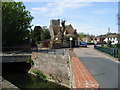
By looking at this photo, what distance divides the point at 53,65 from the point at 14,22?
15.2 meters

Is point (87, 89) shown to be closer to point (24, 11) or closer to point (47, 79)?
point (47, 79)

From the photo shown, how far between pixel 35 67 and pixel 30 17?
591 inches

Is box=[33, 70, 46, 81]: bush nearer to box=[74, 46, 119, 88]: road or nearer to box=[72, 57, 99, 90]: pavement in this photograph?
box=[74, 46, 119, 88]: road

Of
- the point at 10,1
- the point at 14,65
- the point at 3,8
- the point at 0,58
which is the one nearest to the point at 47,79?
the point at 0,58

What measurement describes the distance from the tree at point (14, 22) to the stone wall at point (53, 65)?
9324mm

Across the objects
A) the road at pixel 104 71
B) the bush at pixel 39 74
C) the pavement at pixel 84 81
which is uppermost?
the pavement at pixel 84 81

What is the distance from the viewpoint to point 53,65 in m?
21.8

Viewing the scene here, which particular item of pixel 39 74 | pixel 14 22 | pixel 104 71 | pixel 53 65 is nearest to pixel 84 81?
pixel 104 71

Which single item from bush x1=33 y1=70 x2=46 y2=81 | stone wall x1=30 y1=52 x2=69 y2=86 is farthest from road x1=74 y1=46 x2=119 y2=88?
bush x1=33 y1=70 x2=46 y2=81

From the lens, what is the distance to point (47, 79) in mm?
21844

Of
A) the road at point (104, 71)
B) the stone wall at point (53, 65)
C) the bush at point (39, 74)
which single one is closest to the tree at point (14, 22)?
the stone wall at point (53, 65)

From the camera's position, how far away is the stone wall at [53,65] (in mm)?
19591

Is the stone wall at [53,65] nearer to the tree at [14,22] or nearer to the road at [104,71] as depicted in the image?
the road at [104,71]

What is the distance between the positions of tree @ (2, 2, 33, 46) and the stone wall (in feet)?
30.6
